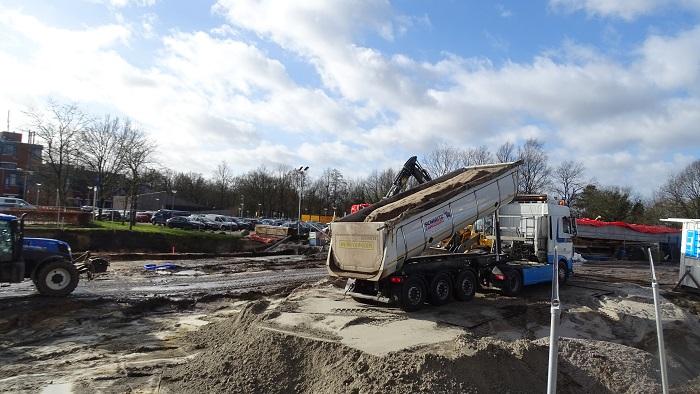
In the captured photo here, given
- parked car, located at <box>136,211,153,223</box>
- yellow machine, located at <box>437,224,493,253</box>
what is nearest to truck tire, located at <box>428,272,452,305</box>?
yellow machine, located at <box>437,224,493,253</box>

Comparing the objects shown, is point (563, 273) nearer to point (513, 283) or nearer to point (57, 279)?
point (513, 283)

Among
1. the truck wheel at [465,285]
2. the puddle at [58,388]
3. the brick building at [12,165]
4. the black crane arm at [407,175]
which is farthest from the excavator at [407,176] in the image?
the brick building at [12,165]

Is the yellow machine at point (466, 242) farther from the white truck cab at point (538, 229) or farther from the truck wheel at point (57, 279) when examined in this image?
the truck wheel at point (57, 279)

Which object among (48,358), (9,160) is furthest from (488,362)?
(9,160)

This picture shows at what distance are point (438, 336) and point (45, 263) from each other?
11.8 metres

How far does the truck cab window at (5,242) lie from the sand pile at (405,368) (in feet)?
28.9

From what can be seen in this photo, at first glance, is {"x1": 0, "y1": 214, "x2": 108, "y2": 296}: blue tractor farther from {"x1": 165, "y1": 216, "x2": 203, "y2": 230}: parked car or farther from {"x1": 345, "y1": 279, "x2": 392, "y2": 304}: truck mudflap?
{"x1": 165, "y1": 216, "x2": 203, "y2": 230}: parked car

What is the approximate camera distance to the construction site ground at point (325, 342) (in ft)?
23.1

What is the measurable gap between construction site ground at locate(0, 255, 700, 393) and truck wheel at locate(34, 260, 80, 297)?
392 millimetres

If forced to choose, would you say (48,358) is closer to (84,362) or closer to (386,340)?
(84,362)

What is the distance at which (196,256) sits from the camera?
97.3 ft

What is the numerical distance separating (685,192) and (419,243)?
77.0 metres

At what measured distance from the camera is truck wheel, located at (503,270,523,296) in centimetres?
1526

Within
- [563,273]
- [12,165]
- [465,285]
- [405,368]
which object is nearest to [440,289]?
[465,285]
